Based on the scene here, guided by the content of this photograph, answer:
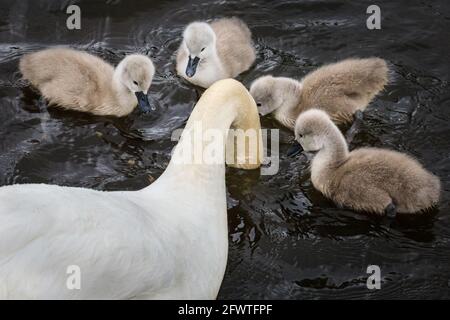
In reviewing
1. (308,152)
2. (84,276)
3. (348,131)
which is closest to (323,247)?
(308,152)

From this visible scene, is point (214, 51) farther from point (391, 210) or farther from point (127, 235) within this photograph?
point (127, 235)

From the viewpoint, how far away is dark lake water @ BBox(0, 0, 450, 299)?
4867 millimetres

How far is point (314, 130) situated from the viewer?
5492 mm

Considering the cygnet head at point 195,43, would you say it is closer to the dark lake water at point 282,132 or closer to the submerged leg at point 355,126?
the dark lake water at point 282,132

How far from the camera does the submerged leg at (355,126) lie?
5.94m

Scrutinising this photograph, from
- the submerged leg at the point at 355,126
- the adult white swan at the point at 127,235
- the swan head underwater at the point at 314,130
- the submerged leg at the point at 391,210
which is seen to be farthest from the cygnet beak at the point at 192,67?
the submerged leg at the point at 391,210

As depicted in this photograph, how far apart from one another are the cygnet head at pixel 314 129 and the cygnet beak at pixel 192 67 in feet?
2.86

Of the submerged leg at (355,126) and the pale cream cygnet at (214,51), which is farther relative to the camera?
the pale cream cygnet at (214,51)

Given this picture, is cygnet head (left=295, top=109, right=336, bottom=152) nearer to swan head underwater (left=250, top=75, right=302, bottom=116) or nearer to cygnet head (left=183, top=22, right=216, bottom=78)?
swan head underwater (left=250, top=75, right=302, bottom=116)

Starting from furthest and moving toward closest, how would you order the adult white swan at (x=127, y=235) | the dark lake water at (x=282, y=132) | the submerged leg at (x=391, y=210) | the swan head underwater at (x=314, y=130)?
the swan head underwater at (x=314, y=130)
the submerged leg at (x=391, y=210)
the dark lake water at (x=282, y=132)
the adult white swan at (x=127, y=235)

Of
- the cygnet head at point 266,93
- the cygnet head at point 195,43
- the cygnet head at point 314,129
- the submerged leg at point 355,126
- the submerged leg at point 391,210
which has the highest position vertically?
the cygnet head at point 195,43

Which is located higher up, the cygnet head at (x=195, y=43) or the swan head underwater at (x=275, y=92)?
the cygnet head at (x=195, y=43)

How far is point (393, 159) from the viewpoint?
521cm

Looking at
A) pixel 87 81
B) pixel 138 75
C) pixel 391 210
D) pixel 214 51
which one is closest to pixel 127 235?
pixel 391 210
